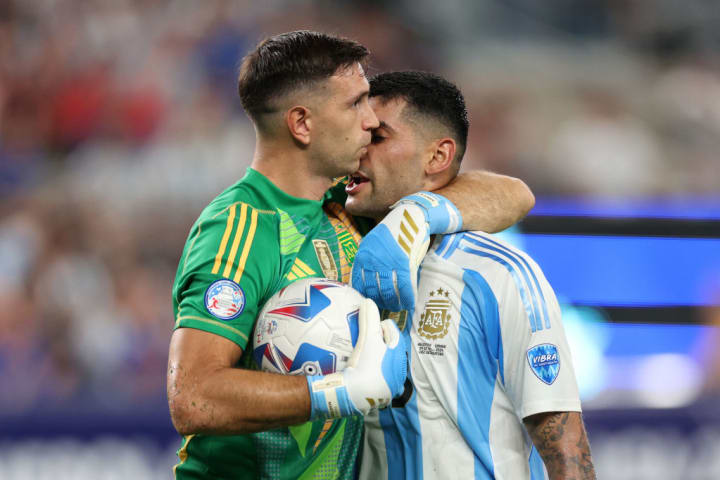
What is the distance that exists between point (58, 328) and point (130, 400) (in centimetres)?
96

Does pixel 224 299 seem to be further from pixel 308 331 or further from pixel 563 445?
pixel 563 445

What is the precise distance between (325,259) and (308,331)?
437 millimetres

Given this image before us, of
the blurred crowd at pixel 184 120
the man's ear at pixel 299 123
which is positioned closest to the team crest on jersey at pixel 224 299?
the man's ear at pixel 299 123

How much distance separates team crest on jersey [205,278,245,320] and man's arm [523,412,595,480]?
0.89 m

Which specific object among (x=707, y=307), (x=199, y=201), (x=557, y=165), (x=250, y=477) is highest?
(x=557, y=165)

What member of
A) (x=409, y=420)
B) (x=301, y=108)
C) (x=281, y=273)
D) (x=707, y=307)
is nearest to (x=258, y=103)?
(x=301, y=108)

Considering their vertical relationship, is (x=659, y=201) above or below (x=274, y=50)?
above

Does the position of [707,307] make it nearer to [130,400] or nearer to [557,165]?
[557,165]

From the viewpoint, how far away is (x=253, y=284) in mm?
2182

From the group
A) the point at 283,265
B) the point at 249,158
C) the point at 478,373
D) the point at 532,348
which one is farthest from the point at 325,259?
the point at 249,158

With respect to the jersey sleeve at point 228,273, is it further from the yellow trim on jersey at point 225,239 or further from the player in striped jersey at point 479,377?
the player in striped jersey at point 479,377

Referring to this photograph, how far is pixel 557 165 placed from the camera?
263 inches

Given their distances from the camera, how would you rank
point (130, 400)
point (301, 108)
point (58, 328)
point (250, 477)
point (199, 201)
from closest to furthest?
point (250, 477)
point (301, 108)
point (130, 400)
point (58, 328)
point (199, 201)

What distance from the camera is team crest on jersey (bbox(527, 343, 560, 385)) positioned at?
2.20 metres
